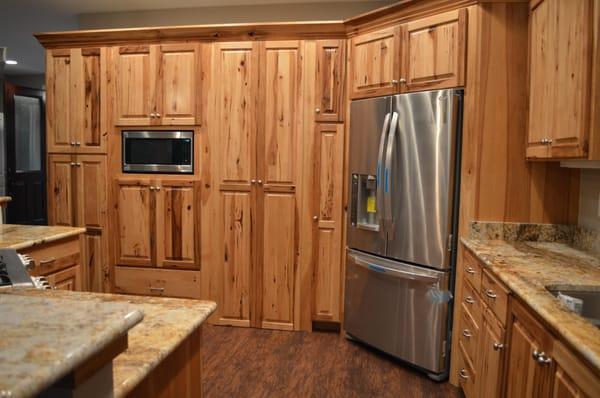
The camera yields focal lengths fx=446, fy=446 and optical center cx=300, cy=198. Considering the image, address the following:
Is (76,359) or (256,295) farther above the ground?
(76,359)

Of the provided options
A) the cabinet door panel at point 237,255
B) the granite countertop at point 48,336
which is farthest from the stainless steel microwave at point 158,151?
the granite countertop at point 48,336

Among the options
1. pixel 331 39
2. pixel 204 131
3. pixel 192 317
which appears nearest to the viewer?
pixel 192 317

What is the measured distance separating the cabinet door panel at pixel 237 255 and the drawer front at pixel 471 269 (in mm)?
1673

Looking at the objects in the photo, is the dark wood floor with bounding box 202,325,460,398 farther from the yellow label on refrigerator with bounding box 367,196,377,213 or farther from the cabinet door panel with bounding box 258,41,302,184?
the cabinet door panel with bounding box 258,41,302,184

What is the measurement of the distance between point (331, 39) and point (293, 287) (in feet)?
6.32

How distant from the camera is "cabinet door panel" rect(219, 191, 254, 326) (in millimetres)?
3559

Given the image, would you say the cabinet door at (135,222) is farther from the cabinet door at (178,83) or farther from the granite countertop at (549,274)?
the granite countertop at (549,274)

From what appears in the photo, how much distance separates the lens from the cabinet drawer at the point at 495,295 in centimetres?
178

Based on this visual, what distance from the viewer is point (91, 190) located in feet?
12.5

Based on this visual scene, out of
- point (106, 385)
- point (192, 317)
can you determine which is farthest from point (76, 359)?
point (192, 317)

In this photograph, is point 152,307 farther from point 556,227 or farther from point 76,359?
point 556,227

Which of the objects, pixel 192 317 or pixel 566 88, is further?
pixel 566 88

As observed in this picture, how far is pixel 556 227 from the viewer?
254 centimetres

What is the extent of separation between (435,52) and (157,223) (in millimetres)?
2487
